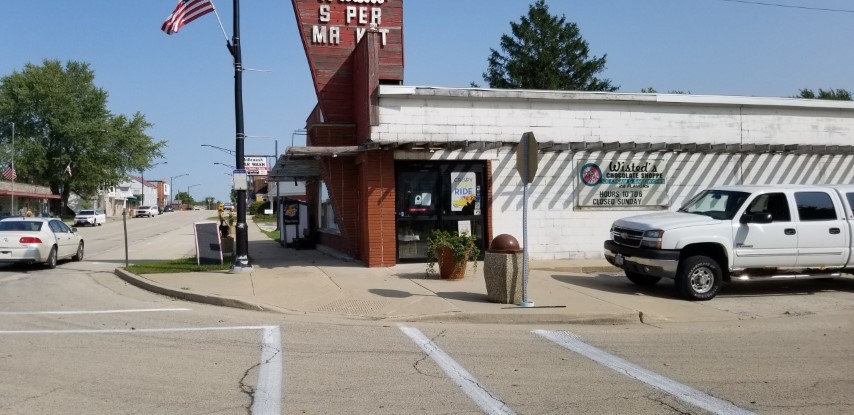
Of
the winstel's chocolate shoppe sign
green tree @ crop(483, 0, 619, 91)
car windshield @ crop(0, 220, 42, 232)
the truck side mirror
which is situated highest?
green tree @ crop(483, 0, 619, 91)

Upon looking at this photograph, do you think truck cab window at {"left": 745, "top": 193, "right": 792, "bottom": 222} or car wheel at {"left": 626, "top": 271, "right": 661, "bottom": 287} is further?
car wheel at {"left": 626, "top": 271, "right": 661, "bottom": 287}

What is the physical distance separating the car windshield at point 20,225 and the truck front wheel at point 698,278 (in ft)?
50.3

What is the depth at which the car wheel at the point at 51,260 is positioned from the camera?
1724 centimetres

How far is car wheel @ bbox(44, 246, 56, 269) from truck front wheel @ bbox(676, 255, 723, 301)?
1498cm

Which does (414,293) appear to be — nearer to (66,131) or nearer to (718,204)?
(718,204)

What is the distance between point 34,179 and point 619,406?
74.4m

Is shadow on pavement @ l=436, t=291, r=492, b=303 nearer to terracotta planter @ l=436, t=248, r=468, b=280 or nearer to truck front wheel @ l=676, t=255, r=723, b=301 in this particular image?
terracotta planter @ l=436, t=248, r=468, b=280

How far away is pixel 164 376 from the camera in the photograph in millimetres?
6418

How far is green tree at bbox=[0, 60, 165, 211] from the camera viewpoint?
212 ft

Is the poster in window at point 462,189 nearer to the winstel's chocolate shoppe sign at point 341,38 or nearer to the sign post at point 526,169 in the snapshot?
the winstel's chocolate shoppe sign at point 341,38

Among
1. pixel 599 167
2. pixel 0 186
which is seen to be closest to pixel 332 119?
pixel 599 167

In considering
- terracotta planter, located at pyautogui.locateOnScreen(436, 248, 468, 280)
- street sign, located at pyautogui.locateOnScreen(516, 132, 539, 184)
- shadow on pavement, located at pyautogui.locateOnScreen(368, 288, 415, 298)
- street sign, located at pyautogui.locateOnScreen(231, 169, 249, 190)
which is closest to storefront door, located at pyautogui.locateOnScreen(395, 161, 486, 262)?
terracotta planter, located at pyautogui.locateOnScreen(436, 248, 468, 280)

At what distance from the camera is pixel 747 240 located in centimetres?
1130

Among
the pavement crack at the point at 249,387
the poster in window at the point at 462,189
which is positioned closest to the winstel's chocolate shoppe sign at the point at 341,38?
the poster in window at the point at 462,189
